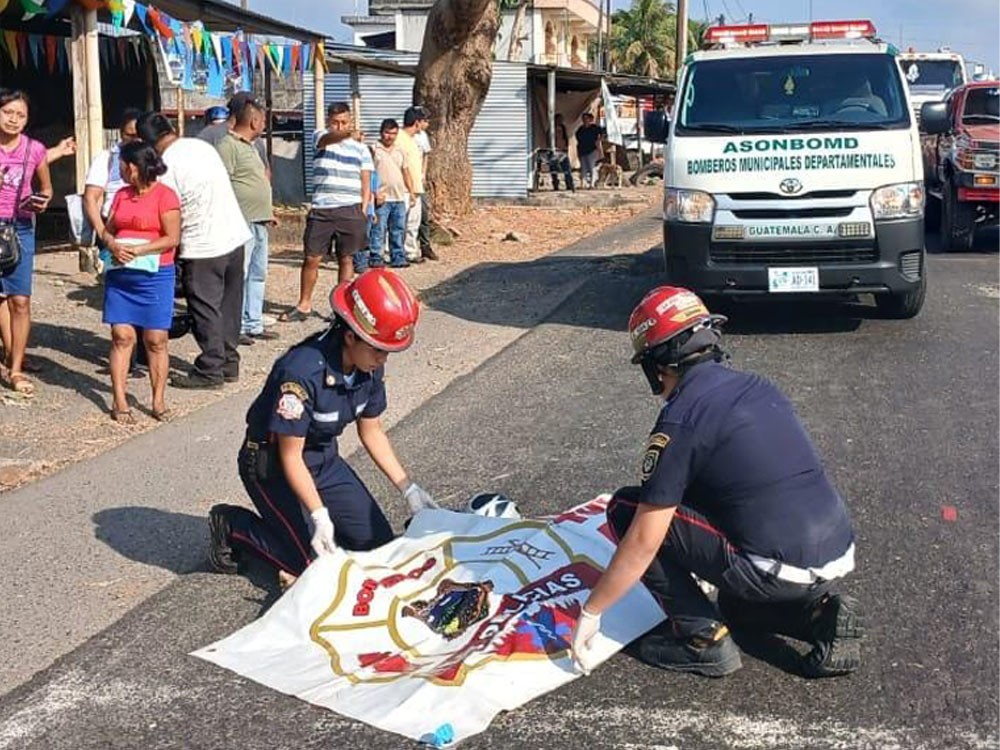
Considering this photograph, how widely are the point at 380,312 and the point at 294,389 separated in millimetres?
431

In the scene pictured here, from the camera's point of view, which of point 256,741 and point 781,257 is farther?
point 781,257

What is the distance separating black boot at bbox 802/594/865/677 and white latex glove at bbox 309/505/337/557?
1.66 meters

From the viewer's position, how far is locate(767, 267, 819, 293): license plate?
9.20m

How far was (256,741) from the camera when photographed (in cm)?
363

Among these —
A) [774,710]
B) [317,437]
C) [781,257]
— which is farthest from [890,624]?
[781,257]

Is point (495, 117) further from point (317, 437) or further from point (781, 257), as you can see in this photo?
point (317, 437)

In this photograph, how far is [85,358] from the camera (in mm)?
8977

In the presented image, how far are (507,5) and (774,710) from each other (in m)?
48.0

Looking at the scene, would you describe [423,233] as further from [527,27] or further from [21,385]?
[527,27]

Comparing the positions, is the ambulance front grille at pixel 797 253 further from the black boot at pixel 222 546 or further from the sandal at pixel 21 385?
the black boot at pixel 222 546

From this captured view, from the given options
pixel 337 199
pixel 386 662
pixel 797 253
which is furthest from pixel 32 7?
pixel 386 662

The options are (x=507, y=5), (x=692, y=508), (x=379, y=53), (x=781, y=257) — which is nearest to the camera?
(x=692, y=508)

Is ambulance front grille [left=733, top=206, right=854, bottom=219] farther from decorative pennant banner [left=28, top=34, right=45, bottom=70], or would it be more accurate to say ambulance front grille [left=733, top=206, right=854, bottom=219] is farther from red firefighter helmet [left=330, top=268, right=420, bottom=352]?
decorative pennant banner [left=28, top=34, right=45, bottom=70]

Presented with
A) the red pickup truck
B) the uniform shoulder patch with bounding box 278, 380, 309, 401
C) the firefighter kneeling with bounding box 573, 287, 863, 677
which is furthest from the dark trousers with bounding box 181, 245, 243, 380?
the red pickup truck
